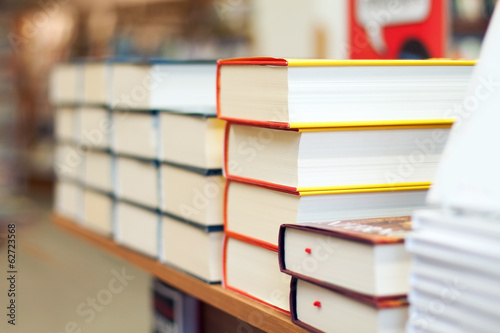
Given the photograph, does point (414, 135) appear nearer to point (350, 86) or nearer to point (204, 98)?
point (350, 86)

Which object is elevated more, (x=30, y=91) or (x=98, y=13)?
(x=98, y=13)

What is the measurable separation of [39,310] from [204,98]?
290cm

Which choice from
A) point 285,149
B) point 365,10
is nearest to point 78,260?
point 365,10

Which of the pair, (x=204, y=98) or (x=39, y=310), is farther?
(x=39, y=310)

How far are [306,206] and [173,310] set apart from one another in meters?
0.82

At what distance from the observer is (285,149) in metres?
0.98

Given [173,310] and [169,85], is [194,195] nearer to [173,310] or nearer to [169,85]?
[169,85]

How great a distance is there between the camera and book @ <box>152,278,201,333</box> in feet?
5.20

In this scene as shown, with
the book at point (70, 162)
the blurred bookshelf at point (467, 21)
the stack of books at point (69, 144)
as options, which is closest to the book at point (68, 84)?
the stack of books at point (69, 144)

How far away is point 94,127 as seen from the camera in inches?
68.0

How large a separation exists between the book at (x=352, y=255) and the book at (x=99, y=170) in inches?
31.4

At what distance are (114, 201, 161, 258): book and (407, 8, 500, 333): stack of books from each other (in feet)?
2.48

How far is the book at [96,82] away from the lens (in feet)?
5.33

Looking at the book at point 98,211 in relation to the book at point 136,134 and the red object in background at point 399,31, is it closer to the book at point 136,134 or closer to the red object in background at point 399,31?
the book at point 136,134
